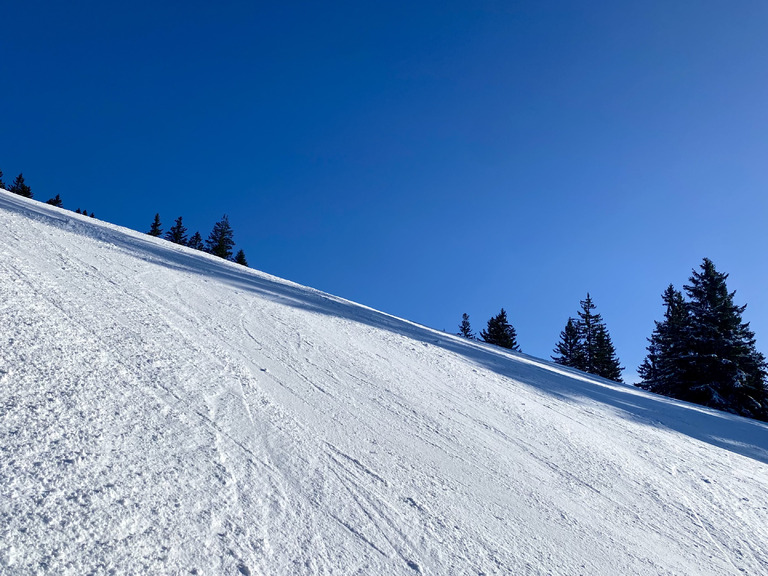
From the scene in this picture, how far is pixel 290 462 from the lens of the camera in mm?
2893

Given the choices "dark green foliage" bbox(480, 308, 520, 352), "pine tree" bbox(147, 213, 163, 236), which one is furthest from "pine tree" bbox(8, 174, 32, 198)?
"dark green foliage" bbox(480, 308, 520, 352)

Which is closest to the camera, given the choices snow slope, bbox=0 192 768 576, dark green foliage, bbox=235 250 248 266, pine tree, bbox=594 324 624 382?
snow slope, bbox=0 192 768 576

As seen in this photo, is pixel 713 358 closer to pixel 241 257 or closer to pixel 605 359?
pixel 605 359

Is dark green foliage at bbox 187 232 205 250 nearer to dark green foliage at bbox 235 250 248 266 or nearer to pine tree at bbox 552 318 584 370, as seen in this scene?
dark green foliage at bbox 235 250 248 266

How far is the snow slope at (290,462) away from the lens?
6.77ft

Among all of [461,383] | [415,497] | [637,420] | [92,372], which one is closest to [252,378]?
[92,372]

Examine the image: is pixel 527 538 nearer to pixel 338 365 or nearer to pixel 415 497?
pixel 415 497

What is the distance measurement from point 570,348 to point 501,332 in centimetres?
823

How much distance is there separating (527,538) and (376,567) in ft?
3.87

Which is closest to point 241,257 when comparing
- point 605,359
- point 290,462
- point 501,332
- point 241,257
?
point 241,257

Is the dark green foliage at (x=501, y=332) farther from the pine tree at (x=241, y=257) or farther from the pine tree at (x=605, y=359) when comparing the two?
the pine tree at (x=241, y=257)

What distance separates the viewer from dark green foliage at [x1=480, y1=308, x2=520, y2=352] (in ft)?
130

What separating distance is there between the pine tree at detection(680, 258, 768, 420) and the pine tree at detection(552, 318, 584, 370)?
1651 cm

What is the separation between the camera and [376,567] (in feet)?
7.09
